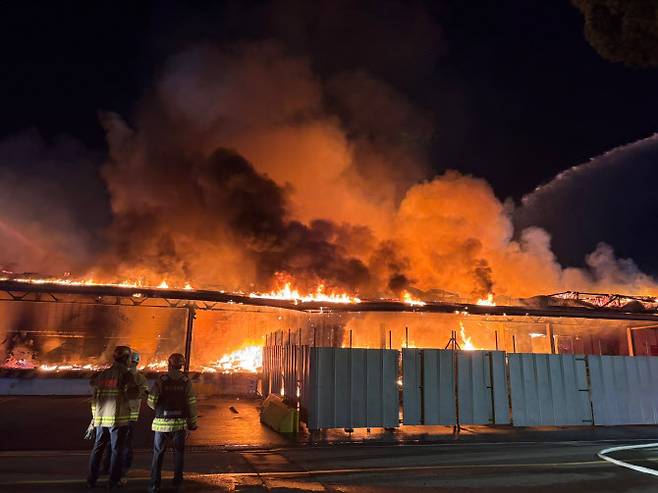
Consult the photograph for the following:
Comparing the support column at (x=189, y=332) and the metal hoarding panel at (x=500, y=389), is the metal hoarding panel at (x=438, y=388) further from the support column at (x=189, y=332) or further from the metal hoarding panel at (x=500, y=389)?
the support column at (x=189, y=332)

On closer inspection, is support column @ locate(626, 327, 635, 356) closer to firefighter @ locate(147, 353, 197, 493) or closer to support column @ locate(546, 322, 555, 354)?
support column @ locate(546, 322, 555, 354)

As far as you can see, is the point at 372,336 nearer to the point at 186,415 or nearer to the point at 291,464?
the point at 291,464

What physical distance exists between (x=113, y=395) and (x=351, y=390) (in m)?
6.08

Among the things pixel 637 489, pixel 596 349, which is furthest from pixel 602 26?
pixel 596 349

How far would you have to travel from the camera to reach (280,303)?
18000 millimetres

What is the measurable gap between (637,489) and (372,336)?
521 inches

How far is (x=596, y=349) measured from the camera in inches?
867

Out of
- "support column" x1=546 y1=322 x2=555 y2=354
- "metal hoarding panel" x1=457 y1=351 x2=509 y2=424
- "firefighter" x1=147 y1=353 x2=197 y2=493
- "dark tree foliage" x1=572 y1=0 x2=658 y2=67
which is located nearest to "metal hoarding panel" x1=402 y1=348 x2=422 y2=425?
"metal hoarding panel" x1=457 y1=351 x2=509 y2=424

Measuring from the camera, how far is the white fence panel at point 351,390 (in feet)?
35.1

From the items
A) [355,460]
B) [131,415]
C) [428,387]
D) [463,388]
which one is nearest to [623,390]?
[463,388]

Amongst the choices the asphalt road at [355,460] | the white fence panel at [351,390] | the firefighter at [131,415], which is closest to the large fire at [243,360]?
the asphalt road at [355,460]

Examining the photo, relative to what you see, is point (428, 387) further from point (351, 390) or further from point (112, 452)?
point (112, 452)

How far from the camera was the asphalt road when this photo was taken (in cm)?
650

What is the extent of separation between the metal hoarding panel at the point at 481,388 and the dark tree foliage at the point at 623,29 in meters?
7.66
